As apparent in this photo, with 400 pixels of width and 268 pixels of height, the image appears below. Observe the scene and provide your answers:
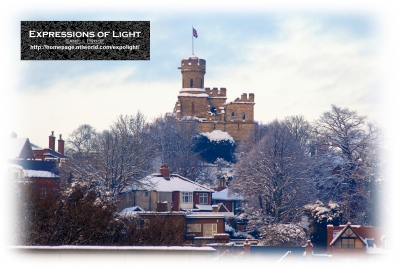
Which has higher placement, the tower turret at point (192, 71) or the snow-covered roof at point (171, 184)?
the tower turret at point (192, 71)

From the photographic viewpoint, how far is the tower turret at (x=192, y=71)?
8719 cm

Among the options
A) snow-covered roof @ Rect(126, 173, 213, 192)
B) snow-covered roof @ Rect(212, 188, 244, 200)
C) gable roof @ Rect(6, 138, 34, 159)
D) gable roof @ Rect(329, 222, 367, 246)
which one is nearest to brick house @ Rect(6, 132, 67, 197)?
gable roof @ Rect(6, 138, 34, 159)

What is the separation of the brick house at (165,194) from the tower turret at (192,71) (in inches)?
1484

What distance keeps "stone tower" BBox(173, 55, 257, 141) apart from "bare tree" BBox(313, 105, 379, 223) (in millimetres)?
32729

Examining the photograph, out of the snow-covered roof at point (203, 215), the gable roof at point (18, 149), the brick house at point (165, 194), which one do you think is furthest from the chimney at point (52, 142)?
the snow-covered roof at point (203, 215)

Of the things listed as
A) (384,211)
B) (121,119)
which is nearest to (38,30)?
(384,211)

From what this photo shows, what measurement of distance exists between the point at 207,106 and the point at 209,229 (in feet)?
144

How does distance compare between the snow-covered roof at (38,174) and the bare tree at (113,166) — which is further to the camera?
the snow-covered roof at (38,174)

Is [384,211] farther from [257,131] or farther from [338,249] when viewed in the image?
[257,131]

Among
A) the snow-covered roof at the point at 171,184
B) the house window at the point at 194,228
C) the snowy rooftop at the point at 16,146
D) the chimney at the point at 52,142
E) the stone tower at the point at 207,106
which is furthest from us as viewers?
the stone tower at the point at 207,106

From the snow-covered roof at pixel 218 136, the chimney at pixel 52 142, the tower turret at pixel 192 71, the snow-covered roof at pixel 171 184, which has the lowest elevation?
the snow-covered roof at pixel 171 184

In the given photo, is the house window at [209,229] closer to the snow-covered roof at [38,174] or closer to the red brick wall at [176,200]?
the red brick wall at [176,200]

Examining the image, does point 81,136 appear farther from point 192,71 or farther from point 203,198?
point 203,198

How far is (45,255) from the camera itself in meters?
12.8
